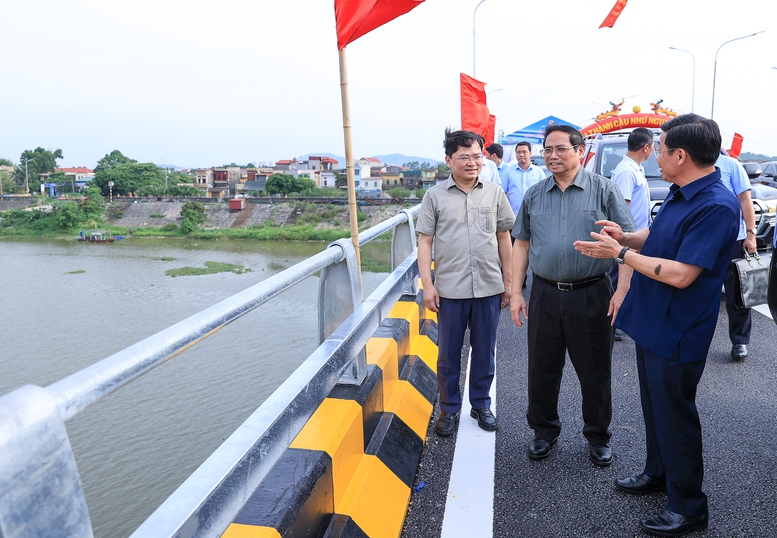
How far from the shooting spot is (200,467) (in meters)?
1.44

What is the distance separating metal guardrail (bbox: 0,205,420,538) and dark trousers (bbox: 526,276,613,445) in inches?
41.6

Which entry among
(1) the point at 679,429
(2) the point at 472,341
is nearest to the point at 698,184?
(1) the point at 679,429

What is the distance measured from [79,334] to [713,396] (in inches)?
1326

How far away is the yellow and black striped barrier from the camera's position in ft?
6.35

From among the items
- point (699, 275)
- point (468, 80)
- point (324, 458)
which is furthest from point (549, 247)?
point (468, 80)

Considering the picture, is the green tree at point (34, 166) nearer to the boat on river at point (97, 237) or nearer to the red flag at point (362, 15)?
the boat on river at point (97, 237)

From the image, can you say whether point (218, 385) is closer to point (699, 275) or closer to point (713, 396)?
point (713, 396)

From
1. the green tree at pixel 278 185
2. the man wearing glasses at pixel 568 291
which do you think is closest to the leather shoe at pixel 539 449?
the man wearing glasses at pixel 568 291

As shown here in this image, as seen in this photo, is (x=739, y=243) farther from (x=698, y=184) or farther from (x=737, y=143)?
(x=737, y=143)

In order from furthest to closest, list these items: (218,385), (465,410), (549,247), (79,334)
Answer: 1. (79,334)
2. (218,385)
3. (465,410)
4. (549,247)

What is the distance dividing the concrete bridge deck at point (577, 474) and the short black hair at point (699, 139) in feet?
5.08

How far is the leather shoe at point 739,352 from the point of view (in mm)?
4652

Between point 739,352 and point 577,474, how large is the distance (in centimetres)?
242

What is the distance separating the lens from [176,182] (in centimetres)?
10462
